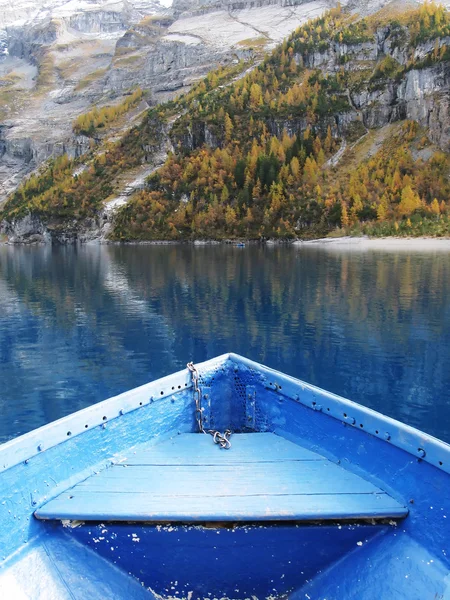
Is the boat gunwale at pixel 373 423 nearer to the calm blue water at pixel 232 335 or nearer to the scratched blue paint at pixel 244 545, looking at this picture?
the scratched blue paint at pixel 244 545

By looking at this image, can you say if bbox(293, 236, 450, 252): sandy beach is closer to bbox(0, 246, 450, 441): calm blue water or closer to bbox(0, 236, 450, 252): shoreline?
bbox(0, 236, 450, 252): shoreline

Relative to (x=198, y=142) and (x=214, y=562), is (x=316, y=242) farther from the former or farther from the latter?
(x=214, y=562)

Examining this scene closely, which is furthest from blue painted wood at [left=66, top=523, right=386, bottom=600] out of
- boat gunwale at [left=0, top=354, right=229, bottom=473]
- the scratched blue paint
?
boat gunwale at [left=0, top=354, right=229, bottom=473]

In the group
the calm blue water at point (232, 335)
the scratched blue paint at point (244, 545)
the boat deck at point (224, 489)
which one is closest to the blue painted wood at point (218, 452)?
the boat deck at point (224, 489)

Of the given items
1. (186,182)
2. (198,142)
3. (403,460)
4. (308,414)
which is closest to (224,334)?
(308,414)

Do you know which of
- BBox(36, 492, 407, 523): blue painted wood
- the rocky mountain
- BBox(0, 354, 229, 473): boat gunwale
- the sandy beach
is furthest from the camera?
the rocky mountain

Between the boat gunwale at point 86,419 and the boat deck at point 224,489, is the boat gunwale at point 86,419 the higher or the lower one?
the higher one
